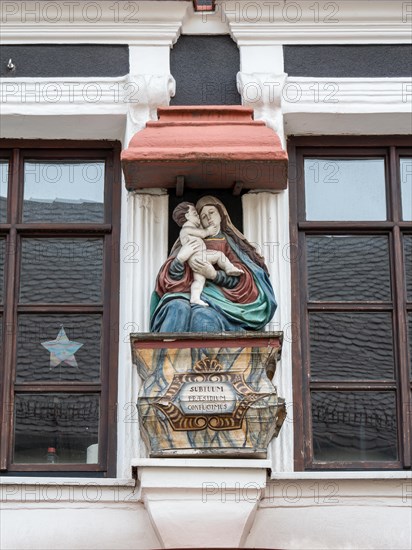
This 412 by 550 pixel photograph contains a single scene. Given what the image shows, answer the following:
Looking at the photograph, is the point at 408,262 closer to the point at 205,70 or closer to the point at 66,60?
the point at 205,70

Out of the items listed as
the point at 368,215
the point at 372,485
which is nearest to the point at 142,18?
the point at 368,215

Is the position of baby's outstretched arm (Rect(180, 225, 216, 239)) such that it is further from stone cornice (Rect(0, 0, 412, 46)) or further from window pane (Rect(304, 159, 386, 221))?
stone cornice (Rect(0, 0, 412, 46))

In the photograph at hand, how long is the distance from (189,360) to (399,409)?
4.70 ft

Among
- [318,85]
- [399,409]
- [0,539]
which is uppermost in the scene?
[318,85]

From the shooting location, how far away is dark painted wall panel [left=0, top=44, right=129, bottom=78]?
33.2 ft

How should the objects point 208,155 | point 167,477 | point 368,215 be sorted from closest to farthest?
point 167,477, point 208,155, point 368,215

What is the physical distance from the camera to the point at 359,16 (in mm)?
10195

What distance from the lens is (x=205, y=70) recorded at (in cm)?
1015

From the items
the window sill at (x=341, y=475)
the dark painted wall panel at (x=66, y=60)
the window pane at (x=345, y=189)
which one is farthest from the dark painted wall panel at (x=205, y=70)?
the window sill at (x=341, y=475)

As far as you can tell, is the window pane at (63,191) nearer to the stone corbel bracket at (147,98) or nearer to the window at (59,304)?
the window at (59,304)

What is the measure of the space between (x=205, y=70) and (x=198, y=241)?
1306 mm

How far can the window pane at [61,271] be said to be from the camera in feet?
32.3

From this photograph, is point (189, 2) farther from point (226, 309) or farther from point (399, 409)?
point (399, 409)

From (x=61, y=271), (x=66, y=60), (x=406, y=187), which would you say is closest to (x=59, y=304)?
(x=61, y=271)
